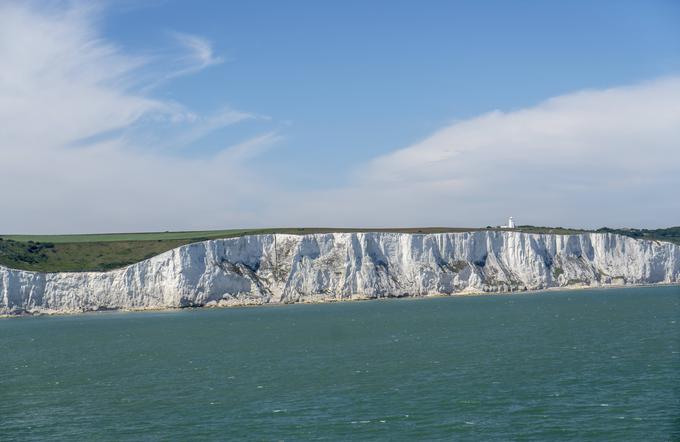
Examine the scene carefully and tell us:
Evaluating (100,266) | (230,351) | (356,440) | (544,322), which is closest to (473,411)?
(356,440)

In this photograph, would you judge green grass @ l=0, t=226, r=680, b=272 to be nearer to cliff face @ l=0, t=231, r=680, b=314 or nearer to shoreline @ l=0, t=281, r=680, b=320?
cliff face @ l=0, t=231, r=680, b=314

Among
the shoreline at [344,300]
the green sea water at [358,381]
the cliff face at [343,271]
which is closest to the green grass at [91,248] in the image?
the cliff face at [343,271]

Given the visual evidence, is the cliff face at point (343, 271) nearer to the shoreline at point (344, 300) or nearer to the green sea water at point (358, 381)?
the shoreline at point (344, 300)

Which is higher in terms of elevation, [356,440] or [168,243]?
[168,243]

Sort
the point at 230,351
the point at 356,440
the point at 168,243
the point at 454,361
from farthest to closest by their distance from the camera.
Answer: the point at 168,243
the point at 230,351
the point at 454,361
the point at 356,440

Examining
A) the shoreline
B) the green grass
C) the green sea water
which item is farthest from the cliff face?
the green sea water

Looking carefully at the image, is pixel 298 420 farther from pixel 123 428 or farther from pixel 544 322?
pixel 544 322
